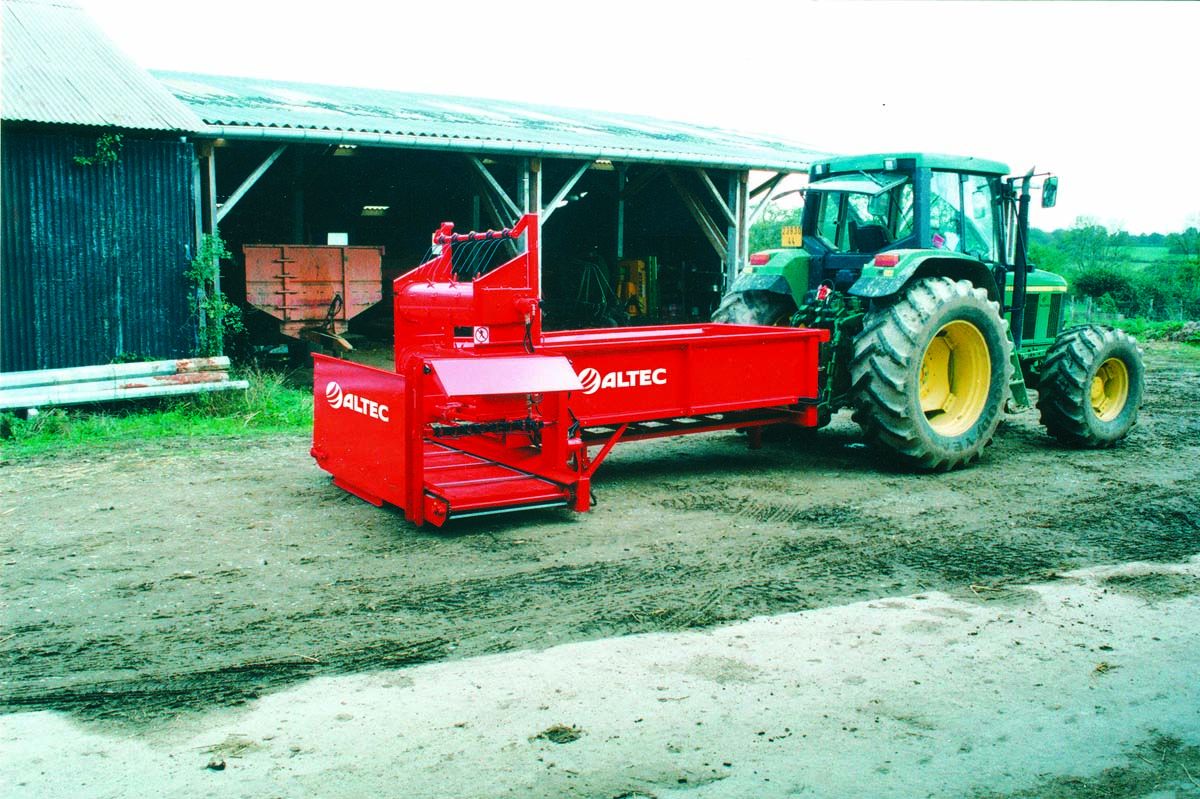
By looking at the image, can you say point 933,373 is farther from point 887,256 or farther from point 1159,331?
point 1159,331

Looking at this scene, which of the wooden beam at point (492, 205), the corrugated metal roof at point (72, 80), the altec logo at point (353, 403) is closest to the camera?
the altec logo at point (353, 403)

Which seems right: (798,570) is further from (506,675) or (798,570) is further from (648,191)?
(648,191)

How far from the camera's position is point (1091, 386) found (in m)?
8.88

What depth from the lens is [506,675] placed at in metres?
4.04

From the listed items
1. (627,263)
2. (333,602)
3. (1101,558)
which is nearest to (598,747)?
(333,602)

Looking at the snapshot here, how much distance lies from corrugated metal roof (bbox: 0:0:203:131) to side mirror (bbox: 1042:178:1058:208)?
846 cm

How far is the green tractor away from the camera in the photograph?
7.61 m

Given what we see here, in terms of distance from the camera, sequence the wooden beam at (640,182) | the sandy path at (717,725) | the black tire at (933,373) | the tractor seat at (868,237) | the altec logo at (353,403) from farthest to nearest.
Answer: the wooden beam at (640,182)
the tractor seat at (868,237)
the black tire at (933,373)
the altec logo at (353,403)
the sandy path at (717,725)

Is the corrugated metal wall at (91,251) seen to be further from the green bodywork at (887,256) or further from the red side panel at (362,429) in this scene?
the green bodywork at (887,256)

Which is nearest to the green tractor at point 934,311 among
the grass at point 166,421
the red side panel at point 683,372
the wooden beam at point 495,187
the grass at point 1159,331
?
the red side panel at point 683,372

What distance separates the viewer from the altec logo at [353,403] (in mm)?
6355

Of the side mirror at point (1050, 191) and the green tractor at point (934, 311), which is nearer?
the green tractor at point (934, 311)

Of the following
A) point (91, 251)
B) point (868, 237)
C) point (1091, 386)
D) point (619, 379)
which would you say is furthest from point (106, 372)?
point (1091, 386)

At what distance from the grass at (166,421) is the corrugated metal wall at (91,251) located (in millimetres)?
884
